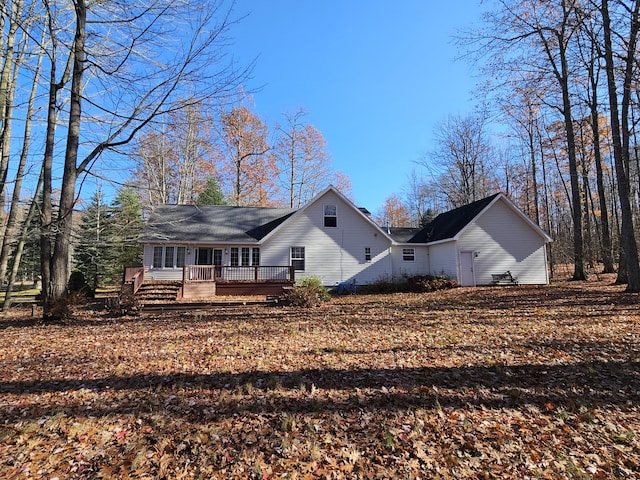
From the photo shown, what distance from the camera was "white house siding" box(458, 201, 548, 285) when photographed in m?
19.4

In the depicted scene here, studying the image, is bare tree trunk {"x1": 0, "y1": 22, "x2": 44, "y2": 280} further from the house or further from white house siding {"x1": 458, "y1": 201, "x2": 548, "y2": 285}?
white house siding {"x1": 458, "y1": 201, "x2": 548, "y2": 285}

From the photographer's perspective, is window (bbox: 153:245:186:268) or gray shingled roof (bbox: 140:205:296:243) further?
gray shingled roof (bbox: 140:205:296:243)

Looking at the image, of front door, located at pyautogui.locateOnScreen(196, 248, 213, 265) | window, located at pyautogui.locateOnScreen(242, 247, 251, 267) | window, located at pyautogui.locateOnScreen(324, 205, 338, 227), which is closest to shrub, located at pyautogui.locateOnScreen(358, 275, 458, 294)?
window, located at pyautogui.locateOnScreen(324, 205, 338, 227)

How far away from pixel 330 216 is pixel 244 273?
6123mm

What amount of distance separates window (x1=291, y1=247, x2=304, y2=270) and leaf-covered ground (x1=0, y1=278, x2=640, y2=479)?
37.2 feet

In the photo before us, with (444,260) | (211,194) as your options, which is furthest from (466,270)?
(211,194)

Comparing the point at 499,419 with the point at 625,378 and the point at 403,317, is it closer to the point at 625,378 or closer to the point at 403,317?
the point at 625,378

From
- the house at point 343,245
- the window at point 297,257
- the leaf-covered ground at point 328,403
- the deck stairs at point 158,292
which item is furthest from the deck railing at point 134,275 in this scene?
the window at point 297,257

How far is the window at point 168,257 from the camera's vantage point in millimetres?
18500

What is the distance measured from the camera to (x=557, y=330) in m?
7.60

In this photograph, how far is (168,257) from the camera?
61.0 ft

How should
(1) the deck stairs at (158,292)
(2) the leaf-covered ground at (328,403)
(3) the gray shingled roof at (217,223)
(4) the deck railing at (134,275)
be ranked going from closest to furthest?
(2) the leaf-covered ground at (328,403) → (1) the deck stairs at (158,292) → (4) the deck railing at (134,275) → (3) the gray shingled roof at (217,223)

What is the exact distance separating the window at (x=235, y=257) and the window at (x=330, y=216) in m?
5.52

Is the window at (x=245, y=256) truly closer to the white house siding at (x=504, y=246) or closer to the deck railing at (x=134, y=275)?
the deck railing at (x=134, y=275)
